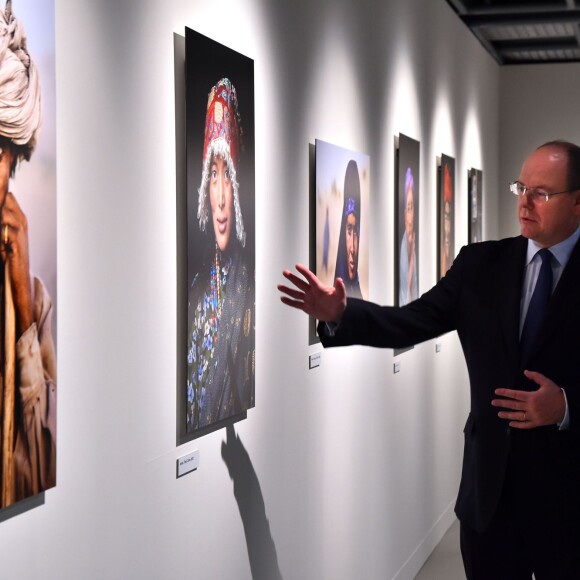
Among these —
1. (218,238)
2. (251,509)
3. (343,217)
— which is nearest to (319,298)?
(218,238)

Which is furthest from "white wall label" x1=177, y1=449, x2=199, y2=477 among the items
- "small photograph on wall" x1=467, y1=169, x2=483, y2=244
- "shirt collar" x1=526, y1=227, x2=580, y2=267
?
"small photograph on wall" x1=467, y1=169, x2=483, y2=244

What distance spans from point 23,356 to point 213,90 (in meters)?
1.56

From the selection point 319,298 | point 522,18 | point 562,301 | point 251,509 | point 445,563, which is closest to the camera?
point 319,298

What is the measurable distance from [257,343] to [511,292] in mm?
1138

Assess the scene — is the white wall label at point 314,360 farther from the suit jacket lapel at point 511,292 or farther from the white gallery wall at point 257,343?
the suit jacket lapel at point 511,292

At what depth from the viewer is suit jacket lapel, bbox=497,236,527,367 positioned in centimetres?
384

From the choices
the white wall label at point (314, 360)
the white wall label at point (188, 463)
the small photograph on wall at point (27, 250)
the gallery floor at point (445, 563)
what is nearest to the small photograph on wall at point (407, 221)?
the white wall label at point (314, 360)

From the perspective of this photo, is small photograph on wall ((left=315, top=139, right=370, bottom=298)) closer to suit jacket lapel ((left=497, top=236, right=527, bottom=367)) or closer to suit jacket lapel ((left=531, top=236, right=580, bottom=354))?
suit jacket lapel ((left=497, top=236, right=527, bottom=367))

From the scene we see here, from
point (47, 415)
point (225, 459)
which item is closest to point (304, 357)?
point (225, 459)

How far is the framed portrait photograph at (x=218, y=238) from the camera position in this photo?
3.64m

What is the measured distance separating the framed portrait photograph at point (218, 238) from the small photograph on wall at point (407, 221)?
9.57 feet

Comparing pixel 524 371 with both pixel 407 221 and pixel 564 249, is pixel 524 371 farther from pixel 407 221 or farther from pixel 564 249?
pixel 407 221

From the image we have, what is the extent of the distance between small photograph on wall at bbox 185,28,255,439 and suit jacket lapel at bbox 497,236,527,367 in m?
1.02

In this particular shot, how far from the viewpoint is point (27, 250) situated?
8.59ft
